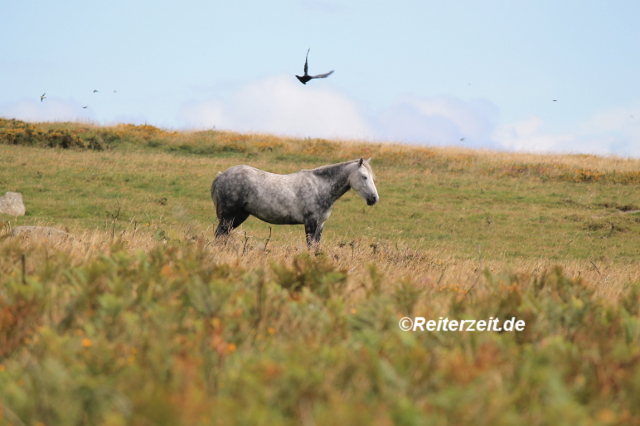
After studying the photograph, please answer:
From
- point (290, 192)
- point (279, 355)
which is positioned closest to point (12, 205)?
point (290, 192)

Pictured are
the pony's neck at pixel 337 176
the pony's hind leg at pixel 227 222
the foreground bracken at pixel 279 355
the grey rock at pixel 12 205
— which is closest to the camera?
the foreground bracken at pixel 279 355

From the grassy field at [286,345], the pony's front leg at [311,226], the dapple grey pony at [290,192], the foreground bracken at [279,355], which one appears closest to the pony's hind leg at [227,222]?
the dapple grey pony at [290,192]

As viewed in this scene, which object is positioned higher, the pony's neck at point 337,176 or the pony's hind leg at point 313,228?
the pony's neck at point 337,176

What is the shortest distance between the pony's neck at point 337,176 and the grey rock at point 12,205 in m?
9.76

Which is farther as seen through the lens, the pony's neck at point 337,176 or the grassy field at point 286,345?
the pony's neck at point 337,176

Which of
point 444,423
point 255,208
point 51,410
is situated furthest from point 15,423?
point 255,208

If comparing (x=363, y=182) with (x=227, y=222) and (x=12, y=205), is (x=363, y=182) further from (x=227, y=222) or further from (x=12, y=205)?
(x=12, y=205)

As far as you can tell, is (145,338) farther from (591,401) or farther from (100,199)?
(100,199)

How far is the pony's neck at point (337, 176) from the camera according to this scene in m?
12.2

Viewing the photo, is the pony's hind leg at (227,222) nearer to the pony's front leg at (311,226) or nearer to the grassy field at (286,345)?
the pony's front leg at (311,226)

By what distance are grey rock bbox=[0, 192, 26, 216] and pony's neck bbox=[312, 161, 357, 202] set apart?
976 centimetres

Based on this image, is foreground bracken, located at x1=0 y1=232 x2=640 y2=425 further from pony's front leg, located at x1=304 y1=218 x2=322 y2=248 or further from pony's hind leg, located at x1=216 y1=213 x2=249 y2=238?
pony's front leg, located at x1=304 y1=218 x2=322 y2=248

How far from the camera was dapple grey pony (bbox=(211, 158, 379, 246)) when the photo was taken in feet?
39.4

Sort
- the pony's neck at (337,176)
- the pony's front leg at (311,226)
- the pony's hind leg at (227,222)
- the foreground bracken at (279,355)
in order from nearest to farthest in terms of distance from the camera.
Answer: the foreground bracken at (279,355), the pony's hind leg at (227,222), the pony's front leg at (311,226), the pony's neck at (337,176)
